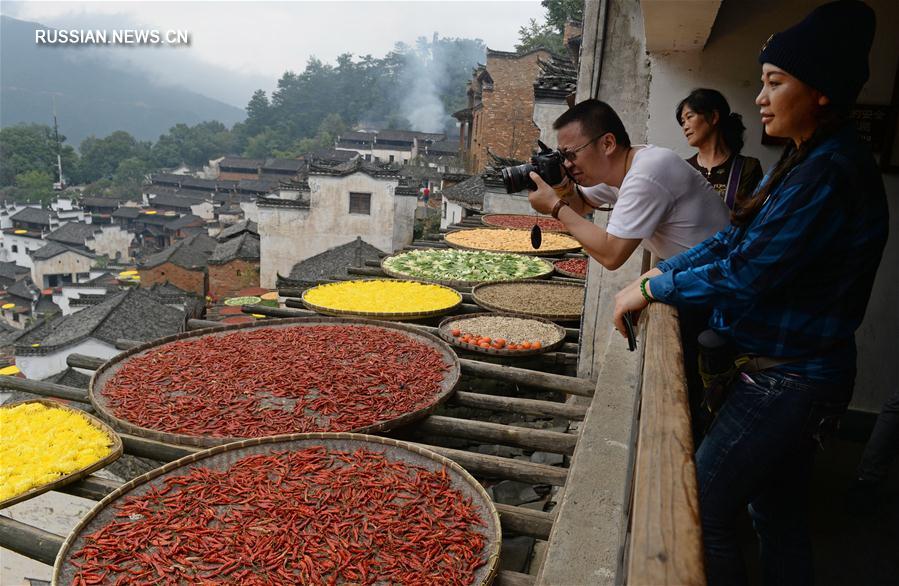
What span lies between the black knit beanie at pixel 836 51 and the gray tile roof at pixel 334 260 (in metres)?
22.5

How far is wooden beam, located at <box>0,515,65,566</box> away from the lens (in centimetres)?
211

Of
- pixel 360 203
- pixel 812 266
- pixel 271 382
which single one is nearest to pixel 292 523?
pixel 271 382

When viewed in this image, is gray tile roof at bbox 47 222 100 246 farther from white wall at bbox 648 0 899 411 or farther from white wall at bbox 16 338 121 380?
white wall at bbox 648 0 899 411

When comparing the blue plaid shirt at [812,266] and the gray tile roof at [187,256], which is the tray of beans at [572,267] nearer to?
the blue plaid shirt at [812,266]

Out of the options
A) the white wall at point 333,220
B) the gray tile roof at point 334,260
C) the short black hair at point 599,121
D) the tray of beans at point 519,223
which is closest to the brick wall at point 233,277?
the white wall at point 333,220

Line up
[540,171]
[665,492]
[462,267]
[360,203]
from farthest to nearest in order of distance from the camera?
[360,203], [462,267], [540,171], [665,492]

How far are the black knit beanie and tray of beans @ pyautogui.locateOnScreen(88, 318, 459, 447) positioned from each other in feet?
6.82

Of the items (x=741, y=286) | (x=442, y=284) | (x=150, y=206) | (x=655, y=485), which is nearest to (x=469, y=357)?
(x=442, y=284)

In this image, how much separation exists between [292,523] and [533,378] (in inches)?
72.9

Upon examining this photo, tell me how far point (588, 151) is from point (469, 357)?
76.7 inches

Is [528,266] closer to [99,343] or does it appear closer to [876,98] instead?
[876,98]

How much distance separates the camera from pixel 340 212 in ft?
84.1

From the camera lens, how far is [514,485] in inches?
137

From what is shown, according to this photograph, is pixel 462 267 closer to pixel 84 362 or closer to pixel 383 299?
pixel 383 299
